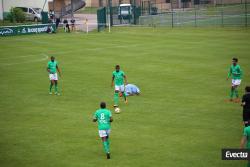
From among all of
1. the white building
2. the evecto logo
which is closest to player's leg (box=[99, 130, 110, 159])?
the evecto logo

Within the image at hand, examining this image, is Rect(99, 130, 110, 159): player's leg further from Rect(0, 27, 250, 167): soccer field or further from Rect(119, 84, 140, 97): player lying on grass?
Rect(119, 84, 140, 97): player lying on grass

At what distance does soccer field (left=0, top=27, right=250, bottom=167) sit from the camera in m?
19.9

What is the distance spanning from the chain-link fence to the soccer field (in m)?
17.1

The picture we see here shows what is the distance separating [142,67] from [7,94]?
1179 cm

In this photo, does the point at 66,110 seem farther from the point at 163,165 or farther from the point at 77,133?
the point at 163,165

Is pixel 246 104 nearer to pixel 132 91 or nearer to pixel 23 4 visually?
pixel 132 91

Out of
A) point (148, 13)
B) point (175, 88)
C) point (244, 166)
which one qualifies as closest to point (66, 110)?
point (175, 88)

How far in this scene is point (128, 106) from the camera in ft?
90.2

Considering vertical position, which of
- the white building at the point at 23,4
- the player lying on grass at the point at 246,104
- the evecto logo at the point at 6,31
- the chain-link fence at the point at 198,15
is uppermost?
the white building at the point at 23,4

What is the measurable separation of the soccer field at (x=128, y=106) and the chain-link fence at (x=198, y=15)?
56.2 feet

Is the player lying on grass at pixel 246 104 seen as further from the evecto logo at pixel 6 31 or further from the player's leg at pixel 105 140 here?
the evecto logo at pixel 6 31

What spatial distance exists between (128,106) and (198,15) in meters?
55.4

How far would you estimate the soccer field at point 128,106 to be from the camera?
1994cm

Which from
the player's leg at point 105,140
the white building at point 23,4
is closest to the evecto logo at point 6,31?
the white building at point 23,4
